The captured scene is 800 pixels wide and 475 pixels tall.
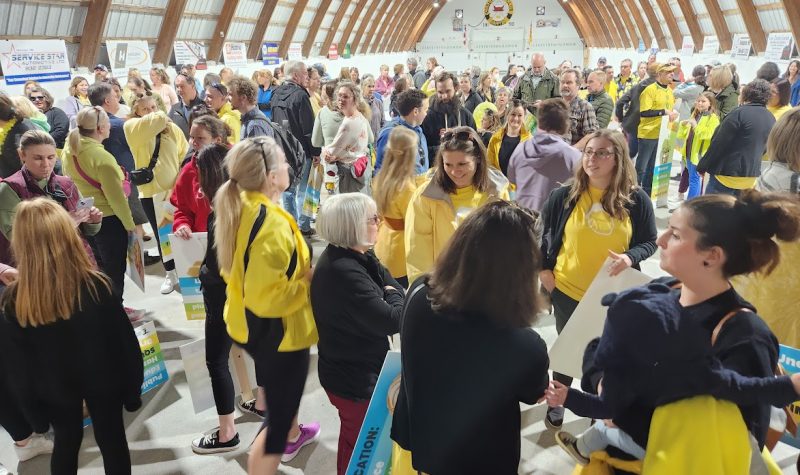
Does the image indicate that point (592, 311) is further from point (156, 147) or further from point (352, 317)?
point (156, 147)

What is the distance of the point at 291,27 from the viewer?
2008cm

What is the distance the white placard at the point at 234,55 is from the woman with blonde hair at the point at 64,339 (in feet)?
50.7

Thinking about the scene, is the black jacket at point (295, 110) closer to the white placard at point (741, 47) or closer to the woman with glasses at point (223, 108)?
the woman with glasses at point (223, 108)

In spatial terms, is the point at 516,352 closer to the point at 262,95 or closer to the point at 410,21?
the point at 262,95

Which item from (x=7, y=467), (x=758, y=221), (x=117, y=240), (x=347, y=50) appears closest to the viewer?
(x=758, y=221)

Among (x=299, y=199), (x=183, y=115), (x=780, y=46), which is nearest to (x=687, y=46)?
(x=780, y=46)

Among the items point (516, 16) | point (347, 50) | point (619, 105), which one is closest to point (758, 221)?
point (619, 105)

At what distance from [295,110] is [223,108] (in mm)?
1350

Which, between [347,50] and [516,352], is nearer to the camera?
[516,352]

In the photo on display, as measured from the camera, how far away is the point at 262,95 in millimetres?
7883

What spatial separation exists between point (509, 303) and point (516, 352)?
129mm

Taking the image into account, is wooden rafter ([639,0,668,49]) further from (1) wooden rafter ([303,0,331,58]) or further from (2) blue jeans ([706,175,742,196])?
(2) blue jeans ([706,175,742,196])

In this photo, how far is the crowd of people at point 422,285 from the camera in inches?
52.7

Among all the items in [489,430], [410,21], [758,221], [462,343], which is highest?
[410,21]
